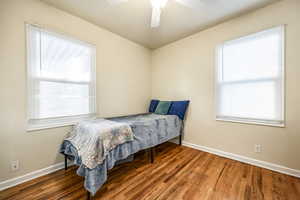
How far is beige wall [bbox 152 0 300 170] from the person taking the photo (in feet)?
5.62

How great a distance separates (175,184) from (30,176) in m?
1.95

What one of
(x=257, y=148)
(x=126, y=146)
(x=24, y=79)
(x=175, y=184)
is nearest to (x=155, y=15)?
(x=126, y=146)

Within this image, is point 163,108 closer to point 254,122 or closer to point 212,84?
point 212,84

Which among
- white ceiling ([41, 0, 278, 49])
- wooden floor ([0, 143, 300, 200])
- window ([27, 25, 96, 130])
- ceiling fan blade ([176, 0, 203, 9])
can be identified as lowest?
wooden floor ([0, 143, 300, 200])

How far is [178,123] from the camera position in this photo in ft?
8.88

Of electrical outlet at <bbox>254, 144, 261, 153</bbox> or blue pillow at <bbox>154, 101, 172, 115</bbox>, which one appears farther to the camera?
blue pillow at <bbox>154, 101, 172, 115</bbox>

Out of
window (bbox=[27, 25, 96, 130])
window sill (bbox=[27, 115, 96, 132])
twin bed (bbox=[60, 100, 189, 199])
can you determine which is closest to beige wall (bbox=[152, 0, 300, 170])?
twin bed (bbox=[60, 100, 189, 199])

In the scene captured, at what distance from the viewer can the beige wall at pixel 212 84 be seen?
171cm

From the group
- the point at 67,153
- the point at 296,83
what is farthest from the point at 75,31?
the point at 296,83

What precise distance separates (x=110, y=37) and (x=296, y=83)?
3190mm

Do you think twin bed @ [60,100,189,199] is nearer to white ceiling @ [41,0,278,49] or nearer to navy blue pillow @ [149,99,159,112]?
navy blue pillow @ [149,99,159,112]

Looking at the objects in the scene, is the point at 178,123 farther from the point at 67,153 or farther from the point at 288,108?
the point at 67,153

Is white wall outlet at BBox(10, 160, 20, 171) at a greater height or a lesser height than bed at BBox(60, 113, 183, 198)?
lesser

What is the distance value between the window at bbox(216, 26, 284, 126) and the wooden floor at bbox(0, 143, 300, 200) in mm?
830
